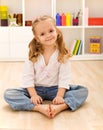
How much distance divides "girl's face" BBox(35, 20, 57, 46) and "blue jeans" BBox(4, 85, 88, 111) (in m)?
0.33

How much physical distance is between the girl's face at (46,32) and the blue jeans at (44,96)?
33cm

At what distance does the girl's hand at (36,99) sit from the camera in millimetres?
2021

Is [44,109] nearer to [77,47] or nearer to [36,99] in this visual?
[36,99]

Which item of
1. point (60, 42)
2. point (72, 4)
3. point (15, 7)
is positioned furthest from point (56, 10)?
point (60, 42)

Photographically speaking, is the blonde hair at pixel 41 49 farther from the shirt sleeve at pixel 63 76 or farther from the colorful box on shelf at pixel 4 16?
the colorful box on shelf at pixel 4 16

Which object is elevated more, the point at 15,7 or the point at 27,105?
the point at 15,7

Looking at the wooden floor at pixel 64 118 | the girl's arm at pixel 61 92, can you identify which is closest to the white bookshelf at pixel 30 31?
the wooden floor at pixel 64 118

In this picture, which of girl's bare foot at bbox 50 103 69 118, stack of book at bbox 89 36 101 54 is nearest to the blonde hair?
girl's bare foot at bbox 50 103 69 118

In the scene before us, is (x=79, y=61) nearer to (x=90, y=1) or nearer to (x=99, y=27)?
(x=99, y=27)

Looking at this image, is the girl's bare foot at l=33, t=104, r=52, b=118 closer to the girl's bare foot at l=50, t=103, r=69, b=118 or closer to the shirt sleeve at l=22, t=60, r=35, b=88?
the girl's bare foot at l=50, t=103, r=69, b=118

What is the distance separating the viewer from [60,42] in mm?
2158

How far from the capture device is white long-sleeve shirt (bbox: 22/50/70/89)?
6.94 feet

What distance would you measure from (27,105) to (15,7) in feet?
8.24

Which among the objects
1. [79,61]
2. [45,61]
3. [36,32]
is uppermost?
[36,32]
